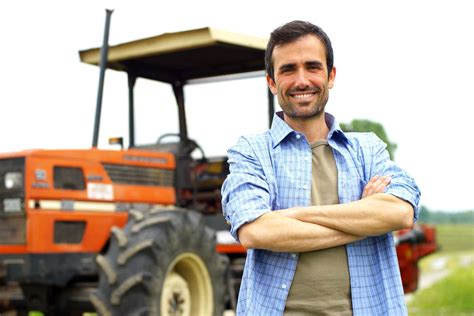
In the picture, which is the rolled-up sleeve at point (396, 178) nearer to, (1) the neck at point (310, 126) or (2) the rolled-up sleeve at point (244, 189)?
(1) the neck at point (310, 126)

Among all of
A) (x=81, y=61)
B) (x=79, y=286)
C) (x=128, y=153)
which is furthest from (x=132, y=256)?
(x=81, y=61)

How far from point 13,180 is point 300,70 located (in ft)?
13.3

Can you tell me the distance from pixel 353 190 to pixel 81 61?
5.42m

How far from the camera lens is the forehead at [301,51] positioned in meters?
2.39

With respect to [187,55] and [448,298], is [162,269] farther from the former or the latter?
[448,298]

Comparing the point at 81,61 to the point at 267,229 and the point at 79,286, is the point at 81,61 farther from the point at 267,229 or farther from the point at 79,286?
the point at 267,229

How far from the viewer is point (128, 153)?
22.0ft

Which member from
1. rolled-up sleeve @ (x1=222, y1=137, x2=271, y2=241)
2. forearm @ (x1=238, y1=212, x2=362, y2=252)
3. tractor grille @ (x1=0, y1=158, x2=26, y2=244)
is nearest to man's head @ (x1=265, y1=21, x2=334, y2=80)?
rolled-up sleeve @ (x1=222, y1=137, x2=271, y2=241)

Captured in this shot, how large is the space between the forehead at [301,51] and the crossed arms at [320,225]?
448 millimetres

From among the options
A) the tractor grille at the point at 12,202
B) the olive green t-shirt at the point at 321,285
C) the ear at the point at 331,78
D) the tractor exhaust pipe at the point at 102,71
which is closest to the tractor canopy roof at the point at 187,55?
the tractor exhaust pipe at the point at 102,71

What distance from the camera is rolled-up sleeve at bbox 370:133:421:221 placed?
95.4 inches

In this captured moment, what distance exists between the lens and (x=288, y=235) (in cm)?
225

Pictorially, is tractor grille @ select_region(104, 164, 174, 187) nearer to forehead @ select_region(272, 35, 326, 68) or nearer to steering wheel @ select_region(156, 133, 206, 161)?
steering wheel @ select_region(156, 133, 206, 161)

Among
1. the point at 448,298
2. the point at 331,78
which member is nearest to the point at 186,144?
the point at 331,78
